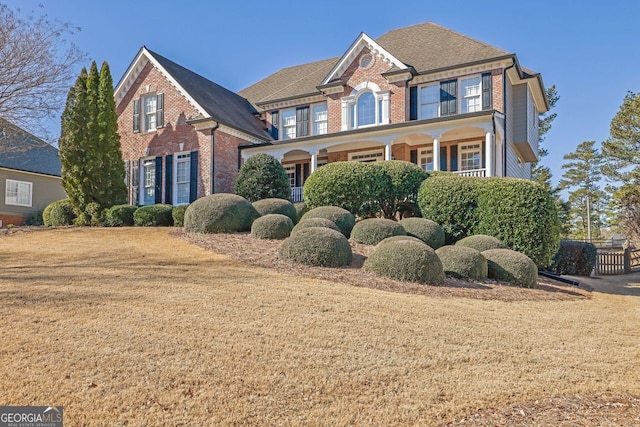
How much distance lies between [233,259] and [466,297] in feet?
15.6

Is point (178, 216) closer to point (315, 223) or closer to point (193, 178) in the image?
point (193, 178)

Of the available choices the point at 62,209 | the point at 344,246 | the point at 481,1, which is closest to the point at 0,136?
the point at 62,209

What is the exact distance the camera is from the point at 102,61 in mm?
19000

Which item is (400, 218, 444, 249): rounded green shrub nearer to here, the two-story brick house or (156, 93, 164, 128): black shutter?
the two-story brick house

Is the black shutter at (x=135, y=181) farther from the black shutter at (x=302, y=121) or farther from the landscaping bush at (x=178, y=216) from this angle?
the black shutter at (x=302, y=121)

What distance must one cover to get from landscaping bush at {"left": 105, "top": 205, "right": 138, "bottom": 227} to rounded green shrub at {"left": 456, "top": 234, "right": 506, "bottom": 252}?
1190 cm

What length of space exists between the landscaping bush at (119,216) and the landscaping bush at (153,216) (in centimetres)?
33

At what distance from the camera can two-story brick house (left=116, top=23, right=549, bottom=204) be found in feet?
58.4

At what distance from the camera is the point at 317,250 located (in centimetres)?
953

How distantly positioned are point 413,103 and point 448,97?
→ 1.45 metres

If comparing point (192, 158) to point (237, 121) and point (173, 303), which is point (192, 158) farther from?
point (173, 303)

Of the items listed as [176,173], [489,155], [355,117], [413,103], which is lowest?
[176,173]

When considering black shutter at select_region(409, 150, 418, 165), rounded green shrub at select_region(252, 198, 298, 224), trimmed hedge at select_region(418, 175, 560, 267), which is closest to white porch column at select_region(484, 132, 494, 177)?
trimmed hedge at select_region(418, 175, 560, 267)

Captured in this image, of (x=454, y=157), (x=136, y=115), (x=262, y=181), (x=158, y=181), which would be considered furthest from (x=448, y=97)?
(x=136, y=115)
